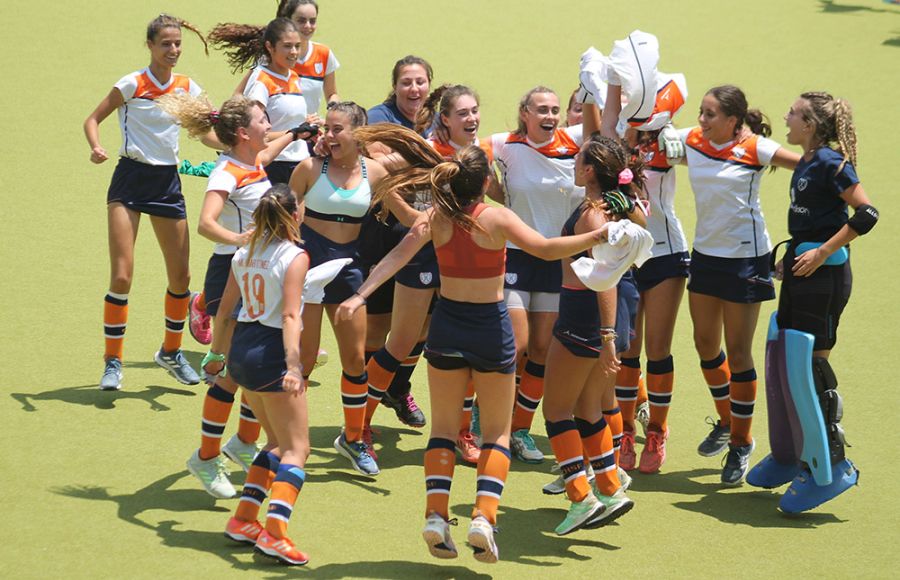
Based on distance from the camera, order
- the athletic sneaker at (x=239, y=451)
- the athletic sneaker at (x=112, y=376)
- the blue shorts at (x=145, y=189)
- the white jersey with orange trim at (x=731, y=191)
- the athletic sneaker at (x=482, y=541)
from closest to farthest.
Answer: the athletic sneaker at (x=482, y=541), the athletic sneaker at (x=239, y=451), the white jersey with orange trim at (x=731, y=191), the athletic sneaker at (x=112, y=376), the blue shorts at (x=145, y=189)

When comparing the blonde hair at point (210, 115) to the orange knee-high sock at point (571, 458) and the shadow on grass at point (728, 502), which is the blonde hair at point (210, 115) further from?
the shadow on grass at point (728, 502)

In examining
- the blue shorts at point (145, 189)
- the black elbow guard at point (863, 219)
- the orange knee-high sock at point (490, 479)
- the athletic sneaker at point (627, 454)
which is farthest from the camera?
the blue shorts at point (145, 189)

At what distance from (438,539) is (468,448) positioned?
5.01ft

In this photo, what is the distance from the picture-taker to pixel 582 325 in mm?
Result: 5113

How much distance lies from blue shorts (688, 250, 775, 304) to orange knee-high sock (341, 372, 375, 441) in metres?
1.78

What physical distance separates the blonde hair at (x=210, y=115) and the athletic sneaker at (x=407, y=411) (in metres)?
1.76

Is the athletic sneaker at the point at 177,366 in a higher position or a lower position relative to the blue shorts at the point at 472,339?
lower

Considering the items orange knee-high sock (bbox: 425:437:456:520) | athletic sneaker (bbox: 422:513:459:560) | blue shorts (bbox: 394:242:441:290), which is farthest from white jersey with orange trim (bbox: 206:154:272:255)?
athletic sneaker (bbox: 422:513:459:560)

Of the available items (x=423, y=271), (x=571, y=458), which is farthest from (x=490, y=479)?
(x=423, y=271)

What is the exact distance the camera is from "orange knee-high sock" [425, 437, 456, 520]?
4723mm

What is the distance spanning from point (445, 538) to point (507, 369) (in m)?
0.72

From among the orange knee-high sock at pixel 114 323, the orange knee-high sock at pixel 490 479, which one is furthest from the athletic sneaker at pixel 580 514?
the orange knee-high sock at pixel 114 323

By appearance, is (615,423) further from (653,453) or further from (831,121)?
(831,121)

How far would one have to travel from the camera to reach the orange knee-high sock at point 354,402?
5809mm
